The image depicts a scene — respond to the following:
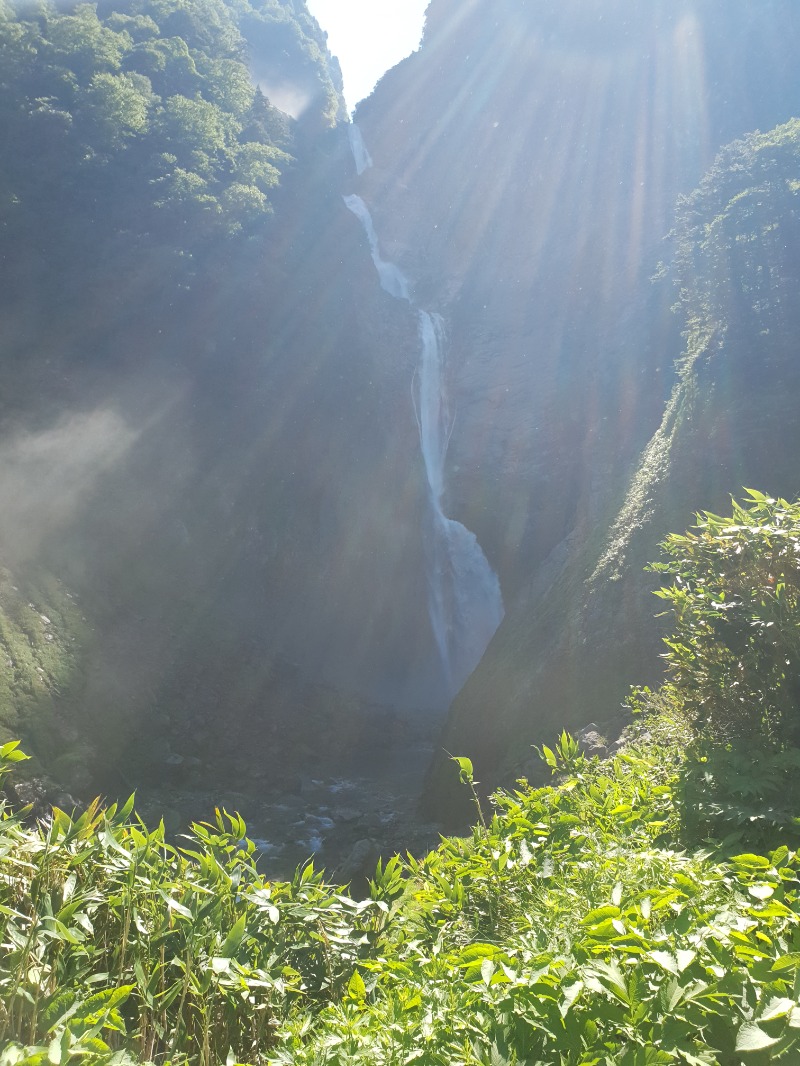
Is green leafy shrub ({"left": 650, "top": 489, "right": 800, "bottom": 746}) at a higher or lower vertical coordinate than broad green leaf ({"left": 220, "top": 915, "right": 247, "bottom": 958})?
lower

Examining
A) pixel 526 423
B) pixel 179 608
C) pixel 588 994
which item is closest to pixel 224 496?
pixel 179 608

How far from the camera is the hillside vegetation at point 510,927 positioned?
5.78 ft

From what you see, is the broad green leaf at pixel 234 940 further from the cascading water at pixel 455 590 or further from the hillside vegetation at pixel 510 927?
the cascading water at pixel 455 590

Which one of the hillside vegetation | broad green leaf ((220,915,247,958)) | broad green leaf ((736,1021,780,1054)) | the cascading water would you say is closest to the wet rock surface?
the hillside vegetation

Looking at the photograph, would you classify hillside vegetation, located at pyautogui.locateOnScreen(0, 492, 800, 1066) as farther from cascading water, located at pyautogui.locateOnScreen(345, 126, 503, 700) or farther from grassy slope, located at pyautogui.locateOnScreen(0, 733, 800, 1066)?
cascading water, located at pyautogui.locateOnScreen(345, 126, 503, 700)

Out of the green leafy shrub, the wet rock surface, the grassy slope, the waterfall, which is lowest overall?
the wet rock surface

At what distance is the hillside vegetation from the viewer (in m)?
1.76

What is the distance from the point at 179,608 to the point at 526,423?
17.7m

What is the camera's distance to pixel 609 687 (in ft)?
41.2

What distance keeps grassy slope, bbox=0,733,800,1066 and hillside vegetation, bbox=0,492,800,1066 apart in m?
0.01

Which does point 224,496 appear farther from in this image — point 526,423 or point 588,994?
point 588,994

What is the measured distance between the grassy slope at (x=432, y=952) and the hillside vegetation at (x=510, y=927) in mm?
10

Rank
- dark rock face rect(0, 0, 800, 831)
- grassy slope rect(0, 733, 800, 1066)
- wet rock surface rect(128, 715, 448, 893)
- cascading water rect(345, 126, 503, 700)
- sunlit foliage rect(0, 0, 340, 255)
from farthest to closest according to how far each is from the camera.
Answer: cascading water rect(345, 126, 503, 700) → sunlit foliage rect(0, 0, 340, 255) → dark rock face rect(0, 0, 800, 831) → wet rock surface rect(128, 715, 448, 893) → grassy slope rect(0, 733, 800, 1066)

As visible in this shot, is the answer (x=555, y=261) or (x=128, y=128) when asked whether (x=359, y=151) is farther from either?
(x=128, y=128)
